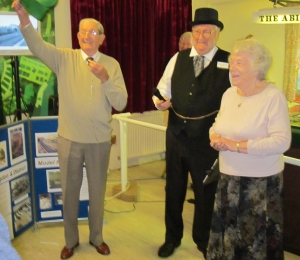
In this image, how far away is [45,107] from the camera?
407 cm

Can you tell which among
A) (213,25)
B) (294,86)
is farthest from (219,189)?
(294,86)

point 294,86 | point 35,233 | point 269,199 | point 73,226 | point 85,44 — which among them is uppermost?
point 85,44

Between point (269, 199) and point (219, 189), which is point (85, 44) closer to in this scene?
point (219, 189)

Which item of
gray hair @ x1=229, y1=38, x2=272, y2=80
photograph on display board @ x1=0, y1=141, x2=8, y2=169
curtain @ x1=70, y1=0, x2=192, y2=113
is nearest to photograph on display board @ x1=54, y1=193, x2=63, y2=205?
photograph on display board @ x1=0, y1=141, x2=8, y2=169

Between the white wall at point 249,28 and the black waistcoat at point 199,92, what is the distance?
261cm

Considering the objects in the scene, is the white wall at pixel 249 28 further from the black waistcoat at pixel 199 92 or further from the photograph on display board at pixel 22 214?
the photograph on display board at pixel 22 214

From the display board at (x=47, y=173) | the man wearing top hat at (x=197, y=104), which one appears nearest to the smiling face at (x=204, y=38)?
the man wearing top hat at (x=197, y=104)

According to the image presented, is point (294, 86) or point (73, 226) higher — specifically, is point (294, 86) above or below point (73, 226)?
above

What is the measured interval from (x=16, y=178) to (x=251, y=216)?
1.72 meters

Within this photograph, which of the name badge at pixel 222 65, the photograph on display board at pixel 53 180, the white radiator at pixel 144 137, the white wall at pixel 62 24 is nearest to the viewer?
the name badge at pixel 222 65

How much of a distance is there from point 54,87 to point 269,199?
104 inches

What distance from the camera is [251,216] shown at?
208 centimetres

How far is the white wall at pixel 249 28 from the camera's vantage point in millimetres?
4801

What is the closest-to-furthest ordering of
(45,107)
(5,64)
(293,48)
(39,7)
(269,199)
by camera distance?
(269,199), (39,7), (5,64), (45,107), (293,48)
